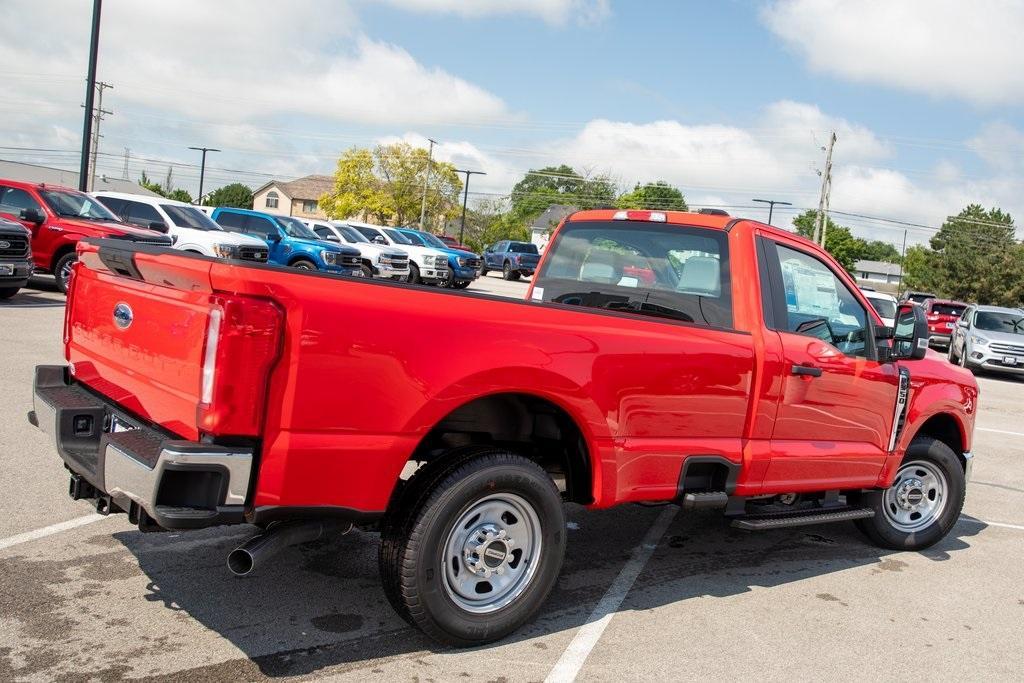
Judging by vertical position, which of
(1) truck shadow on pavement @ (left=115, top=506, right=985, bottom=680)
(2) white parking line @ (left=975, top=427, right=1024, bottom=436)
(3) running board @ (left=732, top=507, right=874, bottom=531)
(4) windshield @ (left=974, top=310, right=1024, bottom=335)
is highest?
(4) windshield @ (left=974, top=310, right=1024, bottom=335)

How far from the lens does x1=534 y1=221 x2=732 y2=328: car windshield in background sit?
5.03 meters

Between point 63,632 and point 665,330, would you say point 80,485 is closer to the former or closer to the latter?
point 63,632

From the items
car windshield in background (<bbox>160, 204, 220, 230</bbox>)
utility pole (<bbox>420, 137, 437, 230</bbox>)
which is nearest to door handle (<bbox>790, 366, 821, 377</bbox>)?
car windshield in background (<bbox>160, 204, 220, 230</bbox>)

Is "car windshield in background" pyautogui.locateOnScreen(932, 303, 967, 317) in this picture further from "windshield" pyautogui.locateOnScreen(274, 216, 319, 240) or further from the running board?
the running board

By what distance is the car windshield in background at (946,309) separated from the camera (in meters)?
28.8

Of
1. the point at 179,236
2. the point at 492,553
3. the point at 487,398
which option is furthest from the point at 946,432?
the point at 179,236

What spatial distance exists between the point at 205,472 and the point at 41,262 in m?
14.4

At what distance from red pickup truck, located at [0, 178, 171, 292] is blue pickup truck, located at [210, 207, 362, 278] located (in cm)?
526

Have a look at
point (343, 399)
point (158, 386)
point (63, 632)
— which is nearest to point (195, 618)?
point (63, 632)

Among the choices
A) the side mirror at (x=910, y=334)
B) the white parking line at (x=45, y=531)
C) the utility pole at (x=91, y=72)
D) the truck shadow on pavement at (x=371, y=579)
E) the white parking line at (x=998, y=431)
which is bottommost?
the white parking line at (x=45, y=531)

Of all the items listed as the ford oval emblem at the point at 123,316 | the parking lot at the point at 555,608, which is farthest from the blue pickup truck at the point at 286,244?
the ford oval emblem at the point at 123,316

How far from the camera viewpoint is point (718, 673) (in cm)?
392

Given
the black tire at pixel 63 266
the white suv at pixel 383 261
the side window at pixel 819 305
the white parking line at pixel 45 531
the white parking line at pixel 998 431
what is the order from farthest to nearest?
1. the white suv at pixel 383 261
2. the black tire at pixel 63 266
3. the white parking line at pixel 998 431
4. the side window at pixel 819 305
5. the white parking line at pixel 45 531

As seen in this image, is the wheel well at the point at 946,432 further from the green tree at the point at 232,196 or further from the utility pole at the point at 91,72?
the green tree at the point at 232,196
